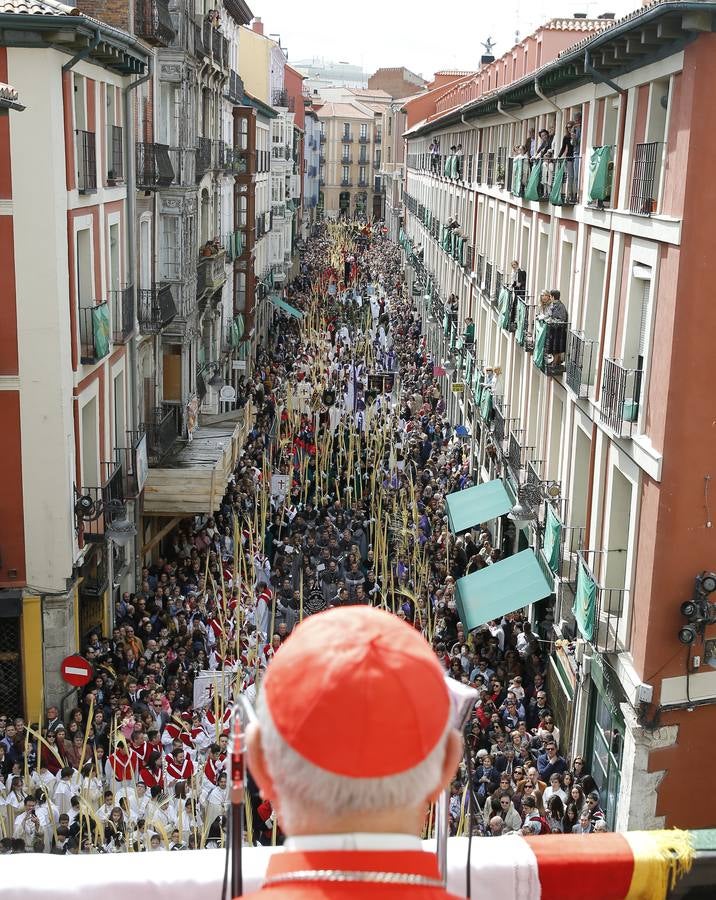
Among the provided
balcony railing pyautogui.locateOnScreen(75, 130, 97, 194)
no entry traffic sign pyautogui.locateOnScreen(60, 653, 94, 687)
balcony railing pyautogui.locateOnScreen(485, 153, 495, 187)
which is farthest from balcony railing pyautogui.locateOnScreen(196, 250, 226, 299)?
no entry traffic sign pyautogui.locateOnScreen(60, 653, 94, 687)

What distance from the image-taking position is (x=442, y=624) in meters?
23.8

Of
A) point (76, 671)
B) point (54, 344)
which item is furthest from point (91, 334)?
point (76, 671)

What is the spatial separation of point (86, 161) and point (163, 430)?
903 cm

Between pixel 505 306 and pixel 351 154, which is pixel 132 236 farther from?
pixel 351 154

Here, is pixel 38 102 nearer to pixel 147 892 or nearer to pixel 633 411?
pixel 633 411

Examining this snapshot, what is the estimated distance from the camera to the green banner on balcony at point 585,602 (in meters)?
17.3

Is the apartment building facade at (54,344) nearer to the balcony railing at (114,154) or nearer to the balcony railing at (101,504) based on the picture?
the balcony railing at (101,504)

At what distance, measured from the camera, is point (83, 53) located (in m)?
19.6

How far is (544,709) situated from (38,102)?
522 inches

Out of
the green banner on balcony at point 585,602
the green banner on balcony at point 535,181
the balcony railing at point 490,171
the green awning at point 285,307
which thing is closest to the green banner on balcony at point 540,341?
the green banner on balcony at point 535,181

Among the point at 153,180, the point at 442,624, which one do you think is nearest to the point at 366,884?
the point at 442,624

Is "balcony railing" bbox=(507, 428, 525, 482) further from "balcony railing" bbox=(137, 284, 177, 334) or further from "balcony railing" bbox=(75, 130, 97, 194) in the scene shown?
"balcony railing" bbox=(75, 130, 97, 194)

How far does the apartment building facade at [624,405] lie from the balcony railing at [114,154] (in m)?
8.91

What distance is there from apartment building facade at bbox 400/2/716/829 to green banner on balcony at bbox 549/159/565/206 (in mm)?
56
